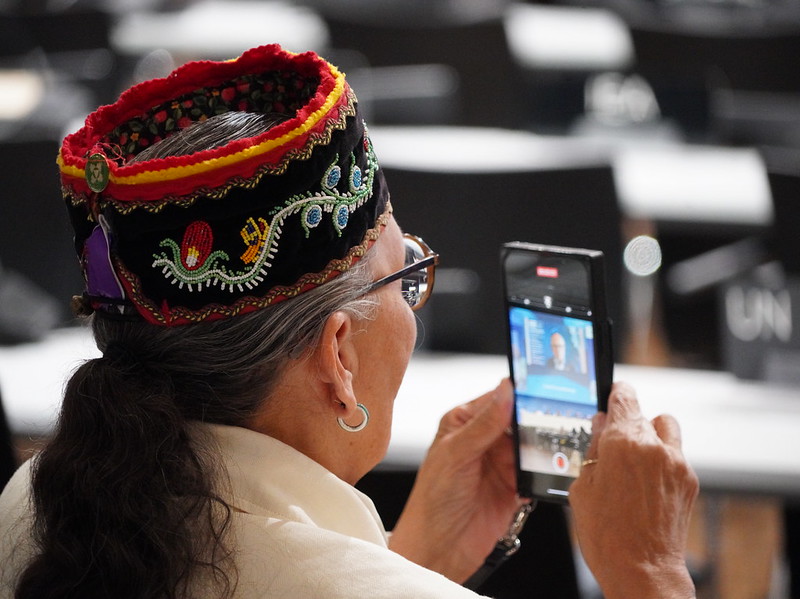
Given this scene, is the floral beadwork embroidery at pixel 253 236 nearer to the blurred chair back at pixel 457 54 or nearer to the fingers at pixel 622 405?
the fingers at pixel 622 405

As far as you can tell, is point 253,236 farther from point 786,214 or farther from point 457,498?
point 786,214

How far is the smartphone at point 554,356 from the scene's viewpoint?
4.09 ft

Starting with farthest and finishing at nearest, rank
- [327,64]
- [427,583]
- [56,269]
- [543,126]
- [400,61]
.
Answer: [400,61]
[543,126]
[56,269]
[327,64]
[427,583]

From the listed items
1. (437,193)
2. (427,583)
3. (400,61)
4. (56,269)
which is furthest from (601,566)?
(400,61)

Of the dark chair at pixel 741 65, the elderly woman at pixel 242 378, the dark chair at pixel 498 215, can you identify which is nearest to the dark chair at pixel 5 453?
the elderly woman at pixel 242 378

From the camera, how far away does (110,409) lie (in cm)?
94

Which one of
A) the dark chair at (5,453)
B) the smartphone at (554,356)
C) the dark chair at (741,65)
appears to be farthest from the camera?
the dark chair at (741,65)

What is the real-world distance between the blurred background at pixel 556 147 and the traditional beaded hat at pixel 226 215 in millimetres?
1162

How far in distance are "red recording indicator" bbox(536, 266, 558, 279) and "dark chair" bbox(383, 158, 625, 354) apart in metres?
1.30

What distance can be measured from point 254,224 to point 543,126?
8.37ft

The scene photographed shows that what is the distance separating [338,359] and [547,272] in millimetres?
352

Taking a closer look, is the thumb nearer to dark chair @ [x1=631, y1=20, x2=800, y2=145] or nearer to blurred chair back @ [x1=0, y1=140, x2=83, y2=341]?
blurred chair back @ [x1=0, y1=140, x2=83, y2=341]

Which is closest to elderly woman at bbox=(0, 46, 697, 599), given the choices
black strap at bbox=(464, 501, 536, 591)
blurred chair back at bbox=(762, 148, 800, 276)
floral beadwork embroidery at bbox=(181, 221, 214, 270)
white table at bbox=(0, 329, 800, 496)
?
floral beadwork embroidery at bbox=(181, 221, 214, 270)

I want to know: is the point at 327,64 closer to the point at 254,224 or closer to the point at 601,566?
the point at 254,224
